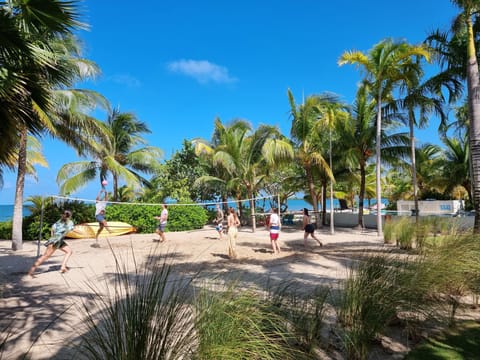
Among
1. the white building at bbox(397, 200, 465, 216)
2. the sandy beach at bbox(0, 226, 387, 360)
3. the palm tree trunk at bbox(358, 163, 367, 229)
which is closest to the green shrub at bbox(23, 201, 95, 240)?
the sandy beach at bbox(0, 226, 387, 360)

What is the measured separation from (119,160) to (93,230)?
8.52 m

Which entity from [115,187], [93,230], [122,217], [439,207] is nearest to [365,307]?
[93,230]

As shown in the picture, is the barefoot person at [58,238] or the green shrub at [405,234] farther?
the green shrub at [405,234]

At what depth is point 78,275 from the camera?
770 centimetres

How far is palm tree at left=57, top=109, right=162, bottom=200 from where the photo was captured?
773 inches

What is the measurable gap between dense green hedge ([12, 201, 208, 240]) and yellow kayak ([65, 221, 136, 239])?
0.68 meters

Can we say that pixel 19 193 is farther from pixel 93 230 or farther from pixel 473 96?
pixel 473 96

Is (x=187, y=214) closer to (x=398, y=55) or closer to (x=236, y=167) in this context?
(x=236, y=167)

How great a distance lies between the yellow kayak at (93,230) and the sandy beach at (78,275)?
1941mm

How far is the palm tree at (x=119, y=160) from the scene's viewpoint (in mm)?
19631

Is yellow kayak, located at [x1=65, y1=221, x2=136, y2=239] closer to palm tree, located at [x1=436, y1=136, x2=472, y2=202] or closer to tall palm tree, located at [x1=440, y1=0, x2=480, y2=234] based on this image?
tall palm tree, located at [x1=440, y1=0, x2=480, y2=234]

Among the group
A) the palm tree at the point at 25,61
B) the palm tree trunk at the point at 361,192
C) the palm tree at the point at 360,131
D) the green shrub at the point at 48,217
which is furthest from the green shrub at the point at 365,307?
the palm tree trunk at the point at 361,192

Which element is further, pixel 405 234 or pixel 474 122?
pixel 405 234

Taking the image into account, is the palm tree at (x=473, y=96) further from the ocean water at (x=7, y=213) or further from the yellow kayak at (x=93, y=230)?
the ocean water at (x=7, y=213)
